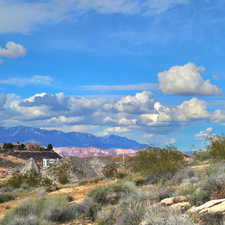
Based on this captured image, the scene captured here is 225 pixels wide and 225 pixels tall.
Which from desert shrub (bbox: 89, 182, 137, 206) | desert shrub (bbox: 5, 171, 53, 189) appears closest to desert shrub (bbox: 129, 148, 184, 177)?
desert shrub (bbox: 89, 182, 137, 206)

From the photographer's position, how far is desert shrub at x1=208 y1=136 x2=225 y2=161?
106ft

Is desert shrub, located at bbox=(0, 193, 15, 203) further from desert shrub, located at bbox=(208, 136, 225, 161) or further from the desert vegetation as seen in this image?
desert shrub, located at bbox=(208, 136, 225, 161)

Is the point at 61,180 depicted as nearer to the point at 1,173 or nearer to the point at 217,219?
the point at 217,219

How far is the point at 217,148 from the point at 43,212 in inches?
705

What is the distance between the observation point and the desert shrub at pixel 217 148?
32178 mm

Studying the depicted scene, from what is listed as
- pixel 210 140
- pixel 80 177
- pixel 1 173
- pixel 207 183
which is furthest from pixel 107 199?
pixel 1 173

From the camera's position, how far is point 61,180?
57.3 meters

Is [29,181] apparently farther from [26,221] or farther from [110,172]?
[26,221]

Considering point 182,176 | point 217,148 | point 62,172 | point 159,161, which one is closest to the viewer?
point 182,176

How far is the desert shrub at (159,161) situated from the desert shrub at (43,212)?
1489 cm

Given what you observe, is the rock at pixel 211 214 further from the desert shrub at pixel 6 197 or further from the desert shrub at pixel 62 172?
the desert shrub at pixel 62 172

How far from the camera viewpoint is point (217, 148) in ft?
107

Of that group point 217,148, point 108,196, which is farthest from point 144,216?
point 217,148

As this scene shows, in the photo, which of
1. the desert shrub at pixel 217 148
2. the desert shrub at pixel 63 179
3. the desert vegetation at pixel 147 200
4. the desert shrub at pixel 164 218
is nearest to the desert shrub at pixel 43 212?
the desert vegetation at pixel 147 200
